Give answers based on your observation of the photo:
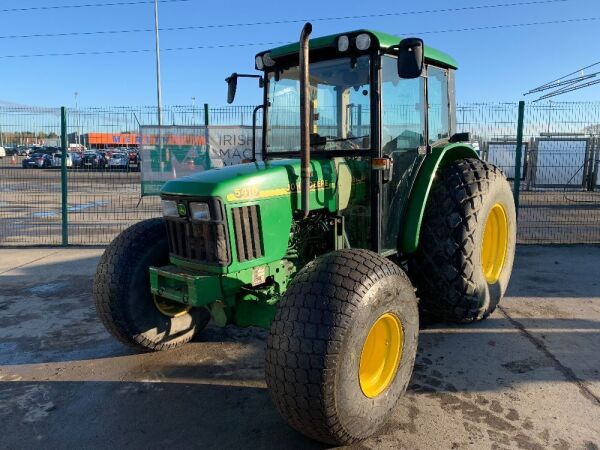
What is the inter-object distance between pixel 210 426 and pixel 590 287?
4.76m

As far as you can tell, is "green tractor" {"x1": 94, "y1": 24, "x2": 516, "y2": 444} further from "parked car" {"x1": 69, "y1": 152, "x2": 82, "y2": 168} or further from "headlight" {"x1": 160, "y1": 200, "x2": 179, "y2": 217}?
"parked car" {"x1": 69, "y1": 152, "x2": 82, "y2": 168}

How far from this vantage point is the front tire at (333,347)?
8.05 feet

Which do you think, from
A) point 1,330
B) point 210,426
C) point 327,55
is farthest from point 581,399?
point 1,330

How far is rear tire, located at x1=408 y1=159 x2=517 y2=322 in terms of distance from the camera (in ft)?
12.9

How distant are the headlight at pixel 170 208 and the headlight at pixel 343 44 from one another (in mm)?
1510

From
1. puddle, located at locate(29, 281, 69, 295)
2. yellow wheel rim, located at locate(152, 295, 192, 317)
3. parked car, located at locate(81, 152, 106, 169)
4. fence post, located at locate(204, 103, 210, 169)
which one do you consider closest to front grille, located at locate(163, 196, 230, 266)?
yellow wheel rim, located at locate(152, 295, 192, 317)

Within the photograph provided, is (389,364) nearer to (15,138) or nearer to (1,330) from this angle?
(1,330)

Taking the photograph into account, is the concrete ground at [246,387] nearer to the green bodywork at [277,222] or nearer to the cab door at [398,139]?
the green bodywork at [277,222]

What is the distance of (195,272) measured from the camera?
3.22 m

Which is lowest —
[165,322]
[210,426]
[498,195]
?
[210,426]

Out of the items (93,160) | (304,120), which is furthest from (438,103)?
(93,160)

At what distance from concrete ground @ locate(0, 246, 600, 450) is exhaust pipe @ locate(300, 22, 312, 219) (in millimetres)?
1364

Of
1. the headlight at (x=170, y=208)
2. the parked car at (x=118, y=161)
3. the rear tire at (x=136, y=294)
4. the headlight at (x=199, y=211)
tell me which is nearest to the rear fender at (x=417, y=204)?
the headlight at (x=199, y=211)

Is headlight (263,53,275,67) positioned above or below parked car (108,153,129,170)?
above
